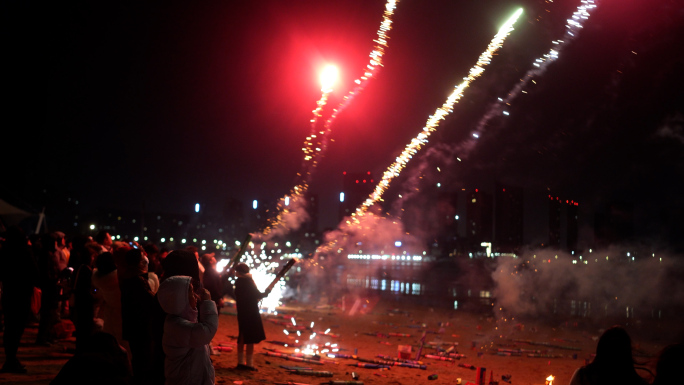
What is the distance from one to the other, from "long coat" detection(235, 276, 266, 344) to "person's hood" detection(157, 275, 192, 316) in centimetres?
492

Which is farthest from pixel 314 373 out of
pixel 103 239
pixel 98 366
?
pixel 98 366

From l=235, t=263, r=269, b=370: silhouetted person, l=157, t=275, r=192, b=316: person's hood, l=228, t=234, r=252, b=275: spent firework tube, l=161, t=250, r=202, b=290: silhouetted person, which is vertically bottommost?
l=235, t=263, r=269, b=370: silhouetted person

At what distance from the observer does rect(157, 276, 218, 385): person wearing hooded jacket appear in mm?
3541

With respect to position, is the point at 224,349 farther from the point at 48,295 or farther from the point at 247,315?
the point at 48,295

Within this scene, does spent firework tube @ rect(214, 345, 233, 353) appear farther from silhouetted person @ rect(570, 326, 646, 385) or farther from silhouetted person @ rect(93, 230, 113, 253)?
silhouetted person @ rect(570, 326, 646, 385)

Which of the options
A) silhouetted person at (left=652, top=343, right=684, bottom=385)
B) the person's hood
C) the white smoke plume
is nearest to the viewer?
silhouetted person at (left=652, top=343, right=684, bottom=385)

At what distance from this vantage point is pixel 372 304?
25031mm

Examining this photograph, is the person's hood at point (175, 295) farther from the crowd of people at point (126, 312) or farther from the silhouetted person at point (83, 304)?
the silhouetted person at point (83, 304)

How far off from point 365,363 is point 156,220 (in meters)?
90.6

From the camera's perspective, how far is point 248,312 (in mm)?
8359

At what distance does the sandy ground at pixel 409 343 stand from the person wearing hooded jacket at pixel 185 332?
3176 millimetres

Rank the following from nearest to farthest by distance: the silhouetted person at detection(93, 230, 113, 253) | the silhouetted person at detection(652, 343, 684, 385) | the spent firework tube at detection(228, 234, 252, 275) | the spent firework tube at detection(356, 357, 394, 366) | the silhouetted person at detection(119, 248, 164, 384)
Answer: the silhouetted person at detection(652, 343, 684, 385), the silhouetted person at detection(119, 248, 164, 384), the silhouetted person at detection(93, 230, 113, 253), the spent firework tube at detection(228, 234, 252, 275), the spent firework tube at detection(356, 357, 394, 366)

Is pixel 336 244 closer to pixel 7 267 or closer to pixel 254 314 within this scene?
pixel 254 314

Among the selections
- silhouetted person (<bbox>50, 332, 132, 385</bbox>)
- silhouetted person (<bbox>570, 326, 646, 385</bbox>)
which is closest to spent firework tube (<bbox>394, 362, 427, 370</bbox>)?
silhouetted person (<bbox>570, 326, 646, 385</bbox>)
